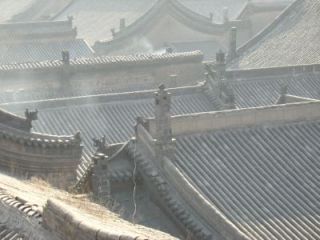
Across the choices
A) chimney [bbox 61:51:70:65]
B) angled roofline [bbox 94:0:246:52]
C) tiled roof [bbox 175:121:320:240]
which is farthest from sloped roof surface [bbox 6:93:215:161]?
angled roofline [bbox 94:0:246:52]

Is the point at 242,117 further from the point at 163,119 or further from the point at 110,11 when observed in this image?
the point at 110,11

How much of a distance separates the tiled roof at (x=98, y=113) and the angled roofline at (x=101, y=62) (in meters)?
5.39

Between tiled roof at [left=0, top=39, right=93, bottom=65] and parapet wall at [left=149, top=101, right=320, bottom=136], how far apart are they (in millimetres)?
20210

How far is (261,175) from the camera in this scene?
14.5 meters

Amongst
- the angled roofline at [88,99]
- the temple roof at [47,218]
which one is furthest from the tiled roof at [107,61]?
the temple roof at [47,218]

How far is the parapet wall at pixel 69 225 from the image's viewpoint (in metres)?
6.97

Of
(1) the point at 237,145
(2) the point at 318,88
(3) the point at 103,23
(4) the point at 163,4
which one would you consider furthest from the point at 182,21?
(1) the point at 237,145

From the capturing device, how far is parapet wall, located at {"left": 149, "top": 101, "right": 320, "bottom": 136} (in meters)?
15.1

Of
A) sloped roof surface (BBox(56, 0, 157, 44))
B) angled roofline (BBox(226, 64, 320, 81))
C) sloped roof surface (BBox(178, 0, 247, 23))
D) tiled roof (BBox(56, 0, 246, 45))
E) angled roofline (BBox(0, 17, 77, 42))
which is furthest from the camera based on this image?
sloped roof surface (BBox(178, 0, 247, 23))

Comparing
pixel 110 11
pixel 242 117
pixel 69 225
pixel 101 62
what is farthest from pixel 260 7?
pixel 69 225

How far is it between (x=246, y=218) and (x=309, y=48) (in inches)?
620

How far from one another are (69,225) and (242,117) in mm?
8456

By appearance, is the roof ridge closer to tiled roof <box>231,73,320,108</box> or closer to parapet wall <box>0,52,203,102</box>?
parapet wall <box>0,52,203,102</box>

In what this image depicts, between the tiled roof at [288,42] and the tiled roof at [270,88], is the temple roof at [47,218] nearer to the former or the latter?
the tiled roof at [270,88]
